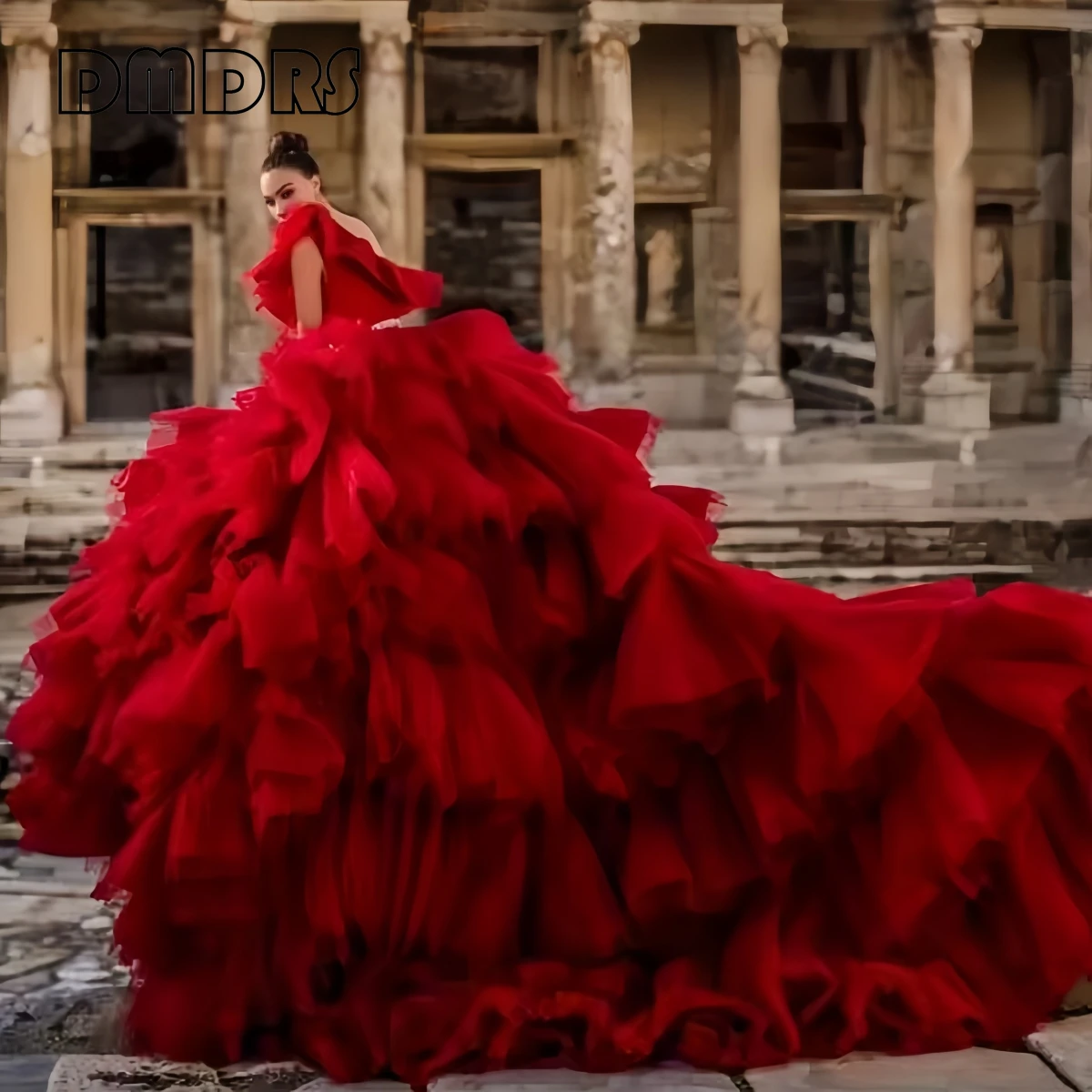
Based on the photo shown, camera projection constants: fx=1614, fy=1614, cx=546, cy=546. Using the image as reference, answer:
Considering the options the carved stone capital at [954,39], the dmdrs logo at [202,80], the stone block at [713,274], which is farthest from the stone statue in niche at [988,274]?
the dmdrs logo at [202,80]

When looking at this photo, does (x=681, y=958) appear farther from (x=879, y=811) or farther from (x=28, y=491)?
(x=28, y=491)

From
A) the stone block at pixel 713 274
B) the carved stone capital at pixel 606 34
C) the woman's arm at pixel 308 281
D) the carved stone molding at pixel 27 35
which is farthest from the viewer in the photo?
the stone block at pixel 713 274

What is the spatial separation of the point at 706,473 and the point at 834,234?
171 centimetres

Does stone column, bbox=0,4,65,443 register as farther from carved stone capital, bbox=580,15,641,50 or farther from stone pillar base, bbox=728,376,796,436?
stone pillar base, bbox=728,376,796,436

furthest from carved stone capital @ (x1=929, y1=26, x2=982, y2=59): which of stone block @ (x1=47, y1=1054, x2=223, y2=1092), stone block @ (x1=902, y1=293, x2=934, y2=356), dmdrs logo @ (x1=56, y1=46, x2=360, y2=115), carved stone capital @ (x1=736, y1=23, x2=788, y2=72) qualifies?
stone block @ (x1=47, y1=1054, x2=223, y2=1092)

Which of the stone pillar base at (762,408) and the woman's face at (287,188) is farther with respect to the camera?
the stone pillar base at (762,408)

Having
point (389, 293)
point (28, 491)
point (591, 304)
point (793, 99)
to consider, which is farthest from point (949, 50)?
point (389, 293)

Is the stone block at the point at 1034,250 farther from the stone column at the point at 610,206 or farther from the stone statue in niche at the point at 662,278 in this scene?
the stone column at the point at 610,206

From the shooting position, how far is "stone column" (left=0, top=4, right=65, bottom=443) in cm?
580

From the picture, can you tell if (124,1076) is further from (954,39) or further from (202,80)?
(954,39)

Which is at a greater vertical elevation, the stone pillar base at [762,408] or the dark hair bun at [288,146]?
the dark hair bun at [288,146]

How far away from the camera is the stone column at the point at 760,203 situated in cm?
621

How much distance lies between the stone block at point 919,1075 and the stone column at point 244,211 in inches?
172

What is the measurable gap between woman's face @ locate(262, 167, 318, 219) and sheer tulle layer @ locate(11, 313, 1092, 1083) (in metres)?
0.30
